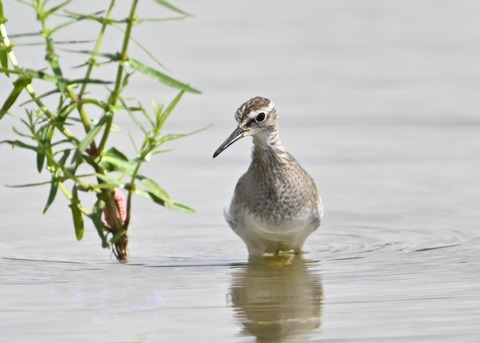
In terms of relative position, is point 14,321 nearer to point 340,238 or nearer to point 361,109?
point 340,238

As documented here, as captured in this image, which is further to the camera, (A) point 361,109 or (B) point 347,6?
(B) point 347,6

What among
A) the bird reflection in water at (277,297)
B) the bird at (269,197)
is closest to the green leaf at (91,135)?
the bird reflection in water at (277,297)

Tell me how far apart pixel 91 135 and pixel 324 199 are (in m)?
5.05

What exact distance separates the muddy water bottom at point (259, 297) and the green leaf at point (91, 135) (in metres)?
1.14

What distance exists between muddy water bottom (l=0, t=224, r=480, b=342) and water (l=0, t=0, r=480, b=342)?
0.06 ft

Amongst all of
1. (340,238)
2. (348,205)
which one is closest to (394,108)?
(348,205)

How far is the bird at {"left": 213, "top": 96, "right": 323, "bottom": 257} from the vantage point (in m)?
10.7

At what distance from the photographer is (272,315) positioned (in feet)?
28.0

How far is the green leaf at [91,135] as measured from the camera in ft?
24.3

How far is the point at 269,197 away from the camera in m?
10.9

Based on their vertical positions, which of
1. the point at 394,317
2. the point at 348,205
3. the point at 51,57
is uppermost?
the point at 51,57

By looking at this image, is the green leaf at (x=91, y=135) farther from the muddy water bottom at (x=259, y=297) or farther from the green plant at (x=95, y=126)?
the muddy water bottom at (x=259, y=297)

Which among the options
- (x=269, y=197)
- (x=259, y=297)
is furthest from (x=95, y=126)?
(x=269, y=197)

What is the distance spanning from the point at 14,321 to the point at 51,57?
5.54 feet
